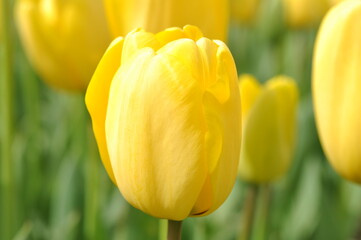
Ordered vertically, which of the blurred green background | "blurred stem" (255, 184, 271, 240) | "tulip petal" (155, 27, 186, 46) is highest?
"tulip petal" (155, 27, 186, 46)

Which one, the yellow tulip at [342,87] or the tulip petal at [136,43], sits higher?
the tulip petal at [136,43]

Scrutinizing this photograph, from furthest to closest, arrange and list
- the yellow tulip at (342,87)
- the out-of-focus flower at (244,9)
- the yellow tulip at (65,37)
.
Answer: the out-of-focus flower at (244,9) < the yellow tulip at (65,37) < the yellow tulip at (342,87)

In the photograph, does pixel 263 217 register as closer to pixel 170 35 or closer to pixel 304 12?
pixel 170 35

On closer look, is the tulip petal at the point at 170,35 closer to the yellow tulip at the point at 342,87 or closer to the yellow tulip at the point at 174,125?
→ the yellow tulip at the point at 174,125

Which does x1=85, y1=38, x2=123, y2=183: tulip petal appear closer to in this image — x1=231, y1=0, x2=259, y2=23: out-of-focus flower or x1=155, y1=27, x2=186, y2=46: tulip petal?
x1=155, y1=27, x2=186, y2=46: tulip petal

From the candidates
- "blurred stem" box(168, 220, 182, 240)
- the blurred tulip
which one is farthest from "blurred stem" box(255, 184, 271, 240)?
the blurred tulip

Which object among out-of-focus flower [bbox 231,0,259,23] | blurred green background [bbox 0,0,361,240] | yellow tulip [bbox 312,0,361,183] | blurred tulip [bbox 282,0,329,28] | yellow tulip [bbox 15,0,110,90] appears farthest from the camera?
out-of-focus flower [bbox 231,0,259,23]

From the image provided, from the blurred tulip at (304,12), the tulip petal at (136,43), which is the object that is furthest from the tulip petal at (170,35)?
the blurred tulip at (304,12)

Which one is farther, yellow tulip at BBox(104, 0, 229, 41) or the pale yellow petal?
yellow tulip at BBox(104, 0, 229, 41)
